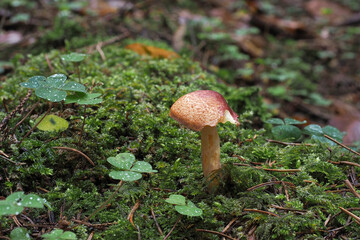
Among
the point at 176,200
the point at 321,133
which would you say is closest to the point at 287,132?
the point at 321,133

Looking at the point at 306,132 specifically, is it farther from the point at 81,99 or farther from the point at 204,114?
the point at 81,99

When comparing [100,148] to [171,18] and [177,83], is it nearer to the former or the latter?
[177,83]

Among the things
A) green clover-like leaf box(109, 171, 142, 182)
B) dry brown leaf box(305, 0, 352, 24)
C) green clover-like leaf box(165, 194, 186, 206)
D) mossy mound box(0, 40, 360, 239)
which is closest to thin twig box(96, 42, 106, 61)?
mossy mound box(0, 40, 360, 239)

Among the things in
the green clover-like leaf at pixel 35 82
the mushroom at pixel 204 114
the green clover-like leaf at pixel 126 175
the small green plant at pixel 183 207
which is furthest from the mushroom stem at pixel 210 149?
the green clover-like leaf at pixel 35 82

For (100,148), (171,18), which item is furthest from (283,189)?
(171,18)

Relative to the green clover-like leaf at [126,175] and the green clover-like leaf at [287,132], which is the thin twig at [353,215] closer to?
the green clover-like leaf at [287,132]
